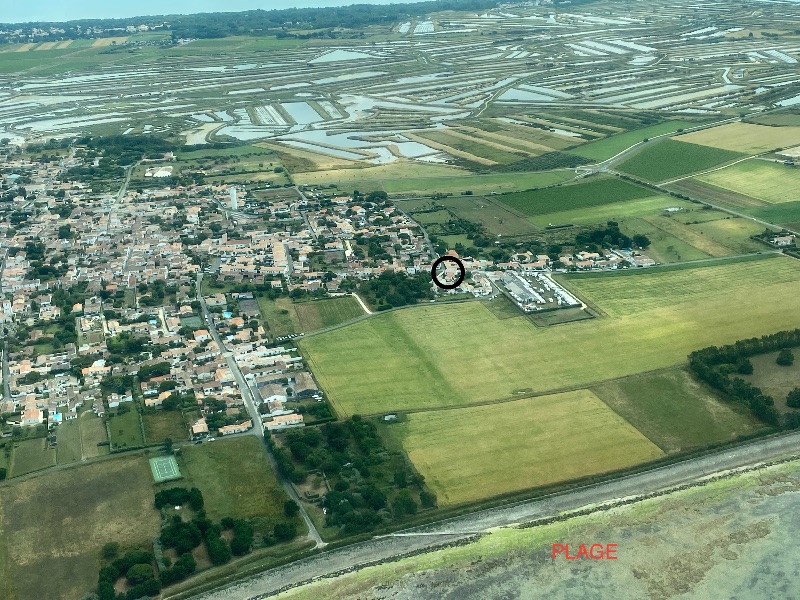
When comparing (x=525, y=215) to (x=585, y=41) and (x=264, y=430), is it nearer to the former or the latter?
(x=264, y=430)

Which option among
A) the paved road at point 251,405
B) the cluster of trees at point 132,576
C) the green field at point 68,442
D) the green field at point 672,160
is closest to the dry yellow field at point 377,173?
the green field at point 672,160

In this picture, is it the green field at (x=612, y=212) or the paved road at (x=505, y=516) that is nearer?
the paved road at (x=505, y=516)

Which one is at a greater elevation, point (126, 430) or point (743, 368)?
point (126, 430)

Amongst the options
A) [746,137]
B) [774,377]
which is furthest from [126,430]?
[746,137]

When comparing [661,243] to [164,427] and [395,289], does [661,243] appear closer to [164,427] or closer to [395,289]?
[395,289]

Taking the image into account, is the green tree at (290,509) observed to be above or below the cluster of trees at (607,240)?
below

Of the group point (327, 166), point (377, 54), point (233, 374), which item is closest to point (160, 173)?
point (327, 166)

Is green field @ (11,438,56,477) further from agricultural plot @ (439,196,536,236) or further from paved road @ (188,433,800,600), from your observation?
agricultural plot @ (439,196,536,236)

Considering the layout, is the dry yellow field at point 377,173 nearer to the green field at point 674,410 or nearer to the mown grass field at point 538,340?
the mown grass field at point 538,340
